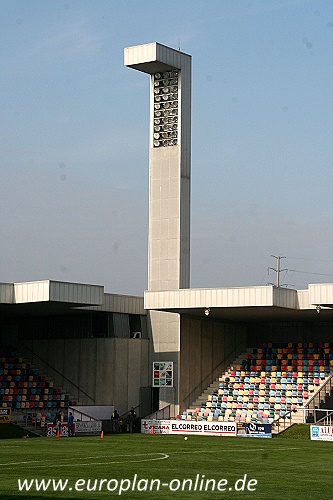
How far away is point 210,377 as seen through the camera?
63.5 metres

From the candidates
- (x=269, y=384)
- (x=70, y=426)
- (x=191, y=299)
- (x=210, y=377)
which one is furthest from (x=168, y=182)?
(x=70, y=426)

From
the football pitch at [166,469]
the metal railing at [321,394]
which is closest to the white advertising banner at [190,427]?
the football pitch at [166,469]

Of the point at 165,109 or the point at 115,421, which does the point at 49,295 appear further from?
the point at 165,109

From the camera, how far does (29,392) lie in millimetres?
59750

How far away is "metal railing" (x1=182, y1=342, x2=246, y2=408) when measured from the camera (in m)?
61.0

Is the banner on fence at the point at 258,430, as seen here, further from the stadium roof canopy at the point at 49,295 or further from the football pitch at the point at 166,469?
the stadium roof canopy at the point at 49,295

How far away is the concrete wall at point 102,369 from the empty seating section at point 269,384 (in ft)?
15.5

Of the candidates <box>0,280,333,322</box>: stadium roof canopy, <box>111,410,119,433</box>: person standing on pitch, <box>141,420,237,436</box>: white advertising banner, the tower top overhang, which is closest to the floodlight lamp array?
the tower top overhang

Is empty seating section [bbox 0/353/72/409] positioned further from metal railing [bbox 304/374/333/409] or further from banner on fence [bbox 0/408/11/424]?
metal railing [bbox 304/374/333/409]

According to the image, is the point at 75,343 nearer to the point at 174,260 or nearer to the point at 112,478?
the point at 174,260

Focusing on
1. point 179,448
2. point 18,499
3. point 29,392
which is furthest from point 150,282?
point 18,499

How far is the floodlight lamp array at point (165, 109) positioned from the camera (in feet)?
207

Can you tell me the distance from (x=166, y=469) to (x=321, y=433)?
19.2 meters

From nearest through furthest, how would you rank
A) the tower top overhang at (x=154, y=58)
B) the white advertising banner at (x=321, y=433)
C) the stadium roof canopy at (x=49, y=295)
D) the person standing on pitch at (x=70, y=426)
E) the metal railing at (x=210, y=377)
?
the white advertising banner at (x=321, y=433) → the person standing on pitch at (x=70, y=426) → the stadium roof canopy at (x=49, y=295) → the metal railing at (x=210, y=377) → the tower top overhang at (x=154, y=58)
